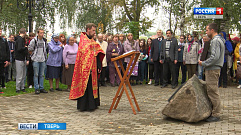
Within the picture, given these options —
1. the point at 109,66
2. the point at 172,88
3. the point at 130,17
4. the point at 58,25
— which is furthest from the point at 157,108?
the point at 58,25

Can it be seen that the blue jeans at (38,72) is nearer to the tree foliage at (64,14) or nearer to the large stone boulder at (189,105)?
the large stone boulder at (189,105)

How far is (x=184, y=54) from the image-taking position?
44.8ft

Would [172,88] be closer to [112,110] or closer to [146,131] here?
[112,110]

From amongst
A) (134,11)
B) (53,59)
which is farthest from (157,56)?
(134,11)

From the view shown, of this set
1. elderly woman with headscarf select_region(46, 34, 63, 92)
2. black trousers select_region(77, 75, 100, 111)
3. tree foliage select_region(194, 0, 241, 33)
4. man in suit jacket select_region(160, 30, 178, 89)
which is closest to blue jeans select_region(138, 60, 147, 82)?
man in suit jacket select_region(160, 30, 178, 89)

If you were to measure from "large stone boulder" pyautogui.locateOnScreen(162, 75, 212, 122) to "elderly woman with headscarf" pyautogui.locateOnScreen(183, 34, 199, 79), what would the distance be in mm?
5934

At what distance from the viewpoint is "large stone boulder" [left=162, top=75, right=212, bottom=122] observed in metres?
7.20

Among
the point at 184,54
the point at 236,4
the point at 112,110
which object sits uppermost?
the point at 236,4

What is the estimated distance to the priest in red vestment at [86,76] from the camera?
28.9 ft

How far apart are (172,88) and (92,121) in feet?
21.2

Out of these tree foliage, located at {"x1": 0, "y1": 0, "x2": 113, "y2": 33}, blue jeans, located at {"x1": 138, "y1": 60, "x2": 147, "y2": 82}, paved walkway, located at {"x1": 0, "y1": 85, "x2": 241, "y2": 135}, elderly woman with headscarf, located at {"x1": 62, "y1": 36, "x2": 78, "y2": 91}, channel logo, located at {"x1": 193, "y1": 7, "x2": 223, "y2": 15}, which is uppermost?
tree foliage, located at {"x1": 0, "y1": 0, "x2": 113, "y2": 33}

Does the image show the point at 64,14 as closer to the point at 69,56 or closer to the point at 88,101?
the point at 69,56

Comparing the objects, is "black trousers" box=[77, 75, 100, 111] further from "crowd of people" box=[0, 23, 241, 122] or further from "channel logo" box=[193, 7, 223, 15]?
"channel logo" box=[193, 7, 223, 15]

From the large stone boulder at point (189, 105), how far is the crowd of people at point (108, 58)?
506 centimetres
